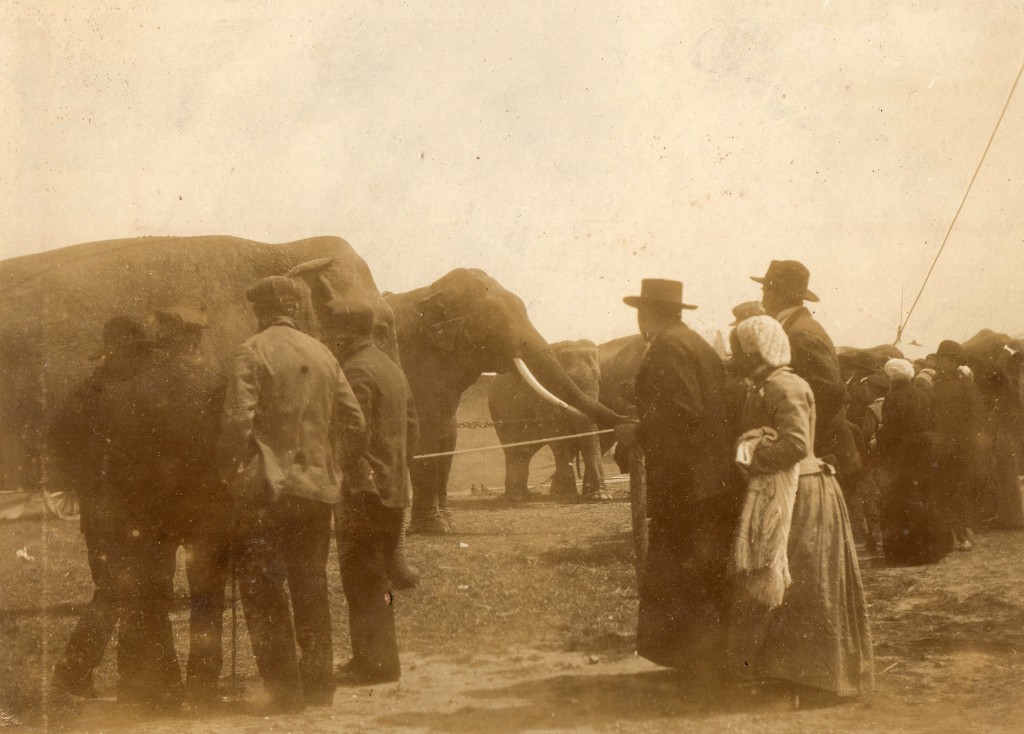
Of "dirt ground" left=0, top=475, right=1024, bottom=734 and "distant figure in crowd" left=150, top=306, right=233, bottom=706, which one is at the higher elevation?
"distant figure in crowd" left=150, top=306, right=233, bottom=706

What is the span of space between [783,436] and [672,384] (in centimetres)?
64

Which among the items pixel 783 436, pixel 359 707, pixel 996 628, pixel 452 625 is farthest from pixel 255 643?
pixel 996 628

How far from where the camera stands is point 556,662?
6.29m

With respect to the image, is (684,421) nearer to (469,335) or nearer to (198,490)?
(198,490)

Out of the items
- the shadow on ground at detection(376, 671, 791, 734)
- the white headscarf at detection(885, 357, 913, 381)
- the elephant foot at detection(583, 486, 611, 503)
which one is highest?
the white headscarf at detection(885, 357, 913, 381)

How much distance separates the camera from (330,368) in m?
5.36

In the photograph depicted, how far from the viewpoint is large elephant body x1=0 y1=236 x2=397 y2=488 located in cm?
750

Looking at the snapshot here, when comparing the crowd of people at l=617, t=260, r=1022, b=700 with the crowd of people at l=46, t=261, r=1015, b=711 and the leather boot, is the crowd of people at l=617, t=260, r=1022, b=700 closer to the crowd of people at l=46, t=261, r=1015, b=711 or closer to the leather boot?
the crowd of people at l=46, t=261, r=1015, b=711

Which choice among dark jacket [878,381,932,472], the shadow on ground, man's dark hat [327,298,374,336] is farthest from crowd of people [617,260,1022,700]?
dark jacket [878,381,932,472]

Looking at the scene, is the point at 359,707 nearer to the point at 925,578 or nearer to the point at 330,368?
the point at 330,368

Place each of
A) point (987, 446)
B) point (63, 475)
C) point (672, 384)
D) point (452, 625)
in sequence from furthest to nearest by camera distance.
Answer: point (987, 446), point (452, 625), point (63, 475), point (672, 384)

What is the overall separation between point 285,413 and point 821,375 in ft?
9.72

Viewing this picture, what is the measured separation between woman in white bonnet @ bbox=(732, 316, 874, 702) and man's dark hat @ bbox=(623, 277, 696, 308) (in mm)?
450

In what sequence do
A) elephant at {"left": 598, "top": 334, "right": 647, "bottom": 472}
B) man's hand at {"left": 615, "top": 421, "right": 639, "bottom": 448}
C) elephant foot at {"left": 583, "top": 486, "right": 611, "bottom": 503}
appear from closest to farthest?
man's hand at {"left": 615, "top": 421, "right": 639, "bottom": 448}, elephant foot at {"left": 583, "top": 486, "right": 611, "bottom": 503}, elephant at {"left": 598, "top": 334, "right": 647, "bottom": 472}
